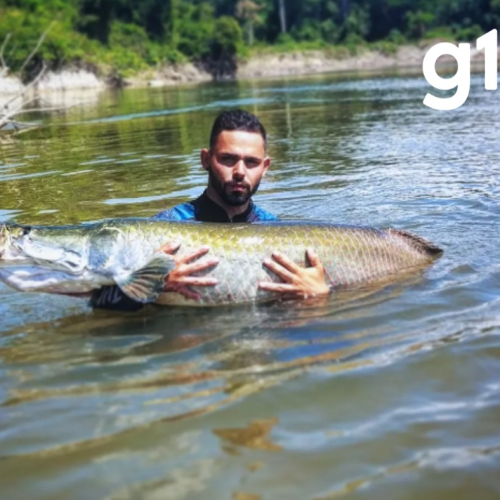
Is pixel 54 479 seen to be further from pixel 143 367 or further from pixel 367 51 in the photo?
pixel 367 51

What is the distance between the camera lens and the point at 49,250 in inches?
153

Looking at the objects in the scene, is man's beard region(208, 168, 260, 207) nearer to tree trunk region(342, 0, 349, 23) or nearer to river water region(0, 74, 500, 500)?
river water region(0, 74, 500, 500)

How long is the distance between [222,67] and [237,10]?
3261 centimetres

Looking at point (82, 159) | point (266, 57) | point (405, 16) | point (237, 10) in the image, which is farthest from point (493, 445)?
point (237, 10)

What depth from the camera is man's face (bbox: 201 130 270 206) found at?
436cm

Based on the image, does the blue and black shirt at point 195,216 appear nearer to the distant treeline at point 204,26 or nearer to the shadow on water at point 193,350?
the shadow on water at point 193,350

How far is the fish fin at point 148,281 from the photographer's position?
3908 millimetres

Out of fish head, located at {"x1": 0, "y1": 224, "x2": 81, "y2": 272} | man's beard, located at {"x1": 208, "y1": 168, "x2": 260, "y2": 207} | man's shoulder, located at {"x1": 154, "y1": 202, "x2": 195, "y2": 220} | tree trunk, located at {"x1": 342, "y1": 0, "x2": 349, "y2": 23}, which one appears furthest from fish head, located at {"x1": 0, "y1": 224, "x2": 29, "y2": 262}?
tree trunk, located at {"x1": 342, "y1": 0, "x2": 349, "y2": 23}

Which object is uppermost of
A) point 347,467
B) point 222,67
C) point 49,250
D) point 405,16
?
point 405,16

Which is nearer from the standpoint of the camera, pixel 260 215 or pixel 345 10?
pixel 260 215

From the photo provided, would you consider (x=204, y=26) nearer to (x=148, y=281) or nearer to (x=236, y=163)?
(x=236, y=163)

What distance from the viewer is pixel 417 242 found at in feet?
16.7

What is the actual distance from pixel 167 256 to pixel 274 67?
236ft

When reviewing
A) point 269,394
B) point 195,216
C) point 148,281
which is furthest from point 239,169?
point 269,394
